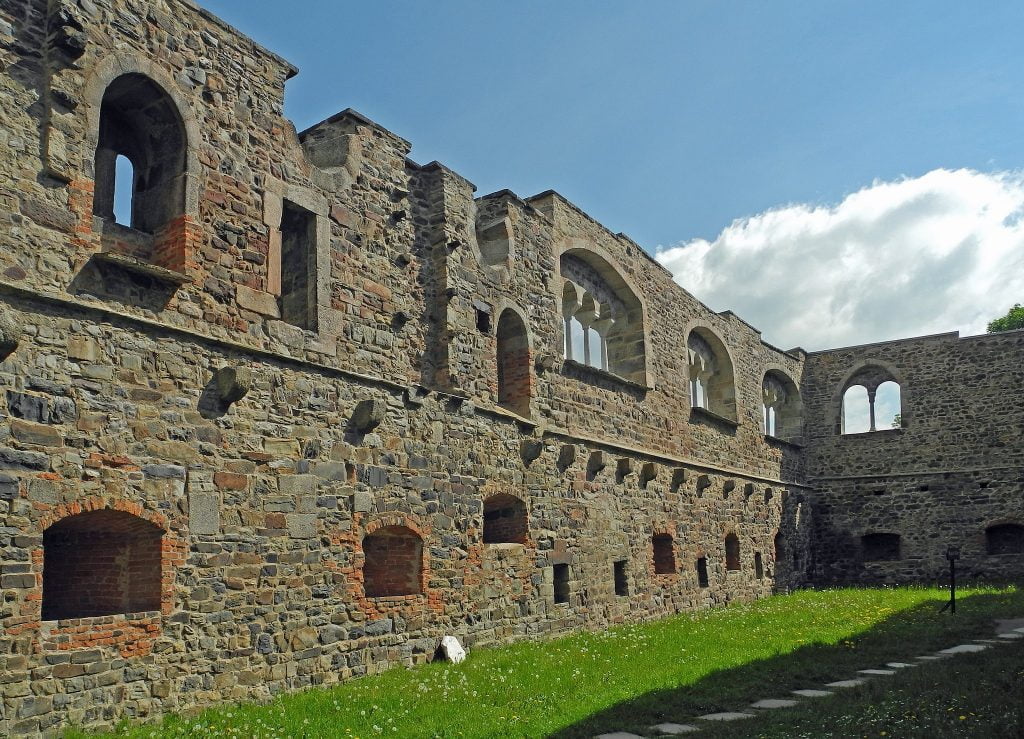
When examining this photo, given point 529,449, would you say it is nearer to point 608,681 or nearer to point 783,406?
point 608,681

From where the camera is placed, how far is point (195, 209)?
9.00 m

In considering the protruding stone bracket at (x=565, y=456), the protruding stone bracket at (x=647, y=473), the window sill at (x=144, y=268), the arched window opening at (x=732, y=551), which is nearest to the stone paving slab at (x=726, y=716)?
the protruding stone bracket at (x=565, y=456)

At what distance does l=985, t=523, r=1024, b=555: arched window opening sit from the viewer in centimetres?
2247

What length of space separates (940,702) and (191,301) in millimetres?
7819

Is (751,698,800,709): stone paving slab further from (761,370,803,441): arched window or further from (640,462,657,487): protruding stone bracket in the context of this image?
(761,370,803,441): arched window

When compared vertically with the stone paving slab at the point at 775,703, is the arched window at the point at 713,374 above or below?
above

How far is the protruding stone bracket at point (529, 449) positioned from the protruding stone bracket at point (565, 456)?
0.85 m

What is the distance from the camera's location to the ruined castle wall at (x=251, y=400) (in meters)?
7.51

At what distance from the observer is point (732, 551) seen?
20.3 meters

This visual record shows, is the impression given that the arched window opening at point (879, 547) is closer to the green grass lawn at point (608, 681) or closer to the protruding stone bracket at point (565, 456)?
the green grass lawn at point (608, 681)

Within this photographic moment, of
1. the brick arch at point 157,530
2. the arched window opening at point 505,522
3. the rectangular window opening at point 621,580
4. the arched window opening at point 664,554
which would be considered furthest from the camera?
the arched window opening at point 664,554

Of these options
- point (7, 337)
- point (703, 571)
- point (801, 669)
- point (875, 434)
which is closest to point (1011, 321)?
point (875, 434)

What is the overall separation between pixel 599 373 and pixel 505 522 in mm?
3747

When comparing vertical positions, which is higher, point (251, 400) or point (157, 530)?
point (251, 400)
